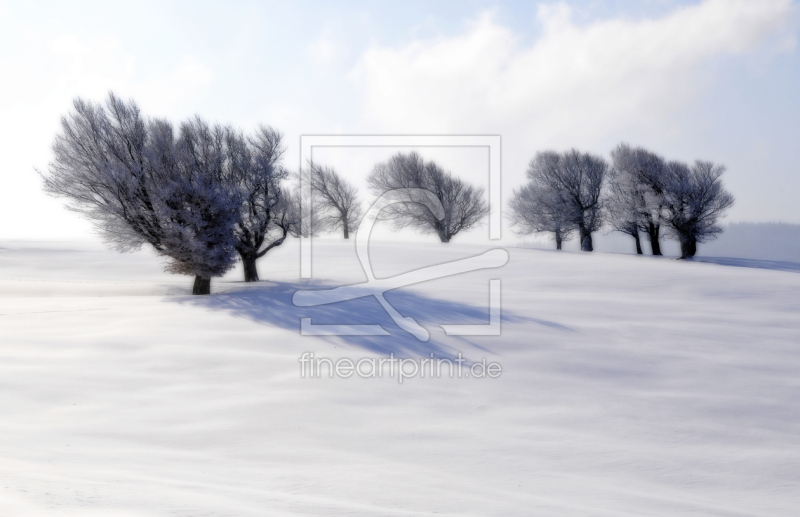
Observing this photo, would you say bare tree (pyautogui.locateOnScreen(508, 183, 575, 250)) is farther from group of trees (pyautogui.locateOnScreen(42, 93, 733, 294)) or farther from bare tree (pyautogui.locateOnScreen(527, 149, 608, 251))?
group of trees (pyautogui.locateOnScreen(42, 93, 733, 294))

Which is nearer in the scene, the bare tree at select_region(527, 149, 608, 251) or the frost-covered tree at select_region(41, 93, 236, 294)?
the frost-covered tree at select_region(41, 93, 236, 294)

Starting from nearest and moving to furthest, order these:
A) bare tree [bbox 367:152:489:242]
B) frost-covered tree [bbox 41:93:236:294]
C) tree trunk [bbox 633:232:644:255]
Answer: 1. frost-covered tree [bbox 41:93:236:294]
2. tree trunk [bbox 633:232:644:255]
3. bare tree [bbox 367:152:489:242]

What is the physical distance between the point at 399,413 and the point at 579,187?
4245 cm

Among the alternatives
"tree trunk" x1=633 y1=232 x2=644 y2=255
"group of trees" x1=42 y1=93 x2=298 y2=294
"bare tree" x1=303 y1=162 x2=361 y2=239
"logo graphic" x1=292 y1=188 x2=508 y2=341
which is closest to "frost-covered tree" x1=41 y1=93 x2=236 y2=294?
"group of trees" x1=42 y1=93 x2=298 y2=294

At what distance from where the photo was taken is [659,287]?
18953 millimetres

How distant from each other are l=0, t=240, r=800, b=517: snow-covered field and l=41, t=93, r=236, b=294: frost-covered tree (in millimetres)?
3312

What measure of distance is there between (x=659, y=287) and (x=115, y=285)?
70.5 feet

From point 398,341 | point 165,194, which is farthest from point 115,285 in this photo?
point 398,341

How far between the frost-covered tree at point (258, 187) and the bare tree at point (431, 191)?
23024mm

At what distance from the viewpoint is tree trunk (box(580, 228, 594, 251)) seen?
1804 inches

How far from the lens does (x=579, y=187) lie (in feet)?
152

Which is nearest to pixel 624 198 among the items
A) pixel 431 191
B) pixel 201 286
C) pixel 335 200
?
pixel 431 191

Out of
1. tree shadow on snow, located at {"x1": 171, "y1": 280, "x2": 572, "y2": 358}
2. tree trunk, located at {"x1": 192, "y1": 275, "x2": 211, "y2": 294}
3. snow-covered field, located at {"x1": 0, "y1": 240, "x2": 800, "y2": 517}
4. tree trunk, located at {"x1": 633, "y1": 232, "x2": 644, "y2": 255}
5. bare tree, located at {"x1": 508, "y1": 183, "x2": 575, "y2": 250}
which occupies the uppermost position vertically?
bare tree, located at {"x1": 508, "y1": 183, "x2": 575, "y2": 250}

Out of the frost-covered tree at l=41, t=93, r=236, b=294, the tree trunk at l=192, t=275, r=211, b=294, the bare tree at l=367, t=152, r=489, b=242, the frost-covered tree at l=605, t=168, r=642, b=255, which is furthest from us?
the bare tree at l=367, t=152, r=489, b=242
